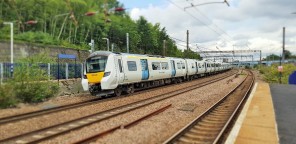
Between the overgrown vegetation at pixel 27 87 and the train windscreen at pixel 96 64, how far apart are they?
2234 mm

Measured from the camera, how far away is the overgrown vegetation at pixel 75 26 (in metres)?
34.4

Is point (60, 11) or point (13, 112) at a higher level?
point (60, 11)

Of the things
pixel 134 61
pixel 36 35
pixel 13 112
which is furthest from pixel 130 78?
pixel 36 35

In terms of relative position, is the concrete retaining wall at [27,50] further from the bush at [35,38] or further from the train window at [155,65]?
the train window at [155,65]

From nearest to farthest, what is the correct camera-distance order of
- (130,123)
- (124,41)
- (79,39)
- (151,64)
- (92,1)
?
(130,123) < (151,64) < (92,1) < (79,39) < (124,41)

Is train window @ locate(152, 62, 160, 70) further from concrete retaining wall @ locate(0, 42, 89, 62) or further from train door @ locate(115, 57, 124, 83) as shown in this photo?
concrete retaining wall @ locate(0, 42, 89, 62)

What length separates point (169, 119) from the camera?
41.8 feet

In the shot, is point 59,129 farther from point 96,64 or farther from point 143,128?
point 96,64

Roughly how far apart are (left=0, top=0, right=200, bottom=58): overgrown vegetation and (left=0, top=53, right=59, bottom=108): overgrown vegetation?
538 centimetres

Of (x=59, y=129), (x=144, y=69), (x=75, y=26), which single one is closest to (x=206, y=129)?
(x=59, y=129)

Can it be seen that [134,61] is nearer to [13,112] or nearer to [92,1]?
[13,112]

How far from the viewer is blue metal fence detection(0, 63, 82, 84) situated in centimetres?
1880

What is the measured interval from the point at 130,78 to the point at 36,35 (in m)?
18.1

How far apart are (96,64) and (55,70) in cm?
612
